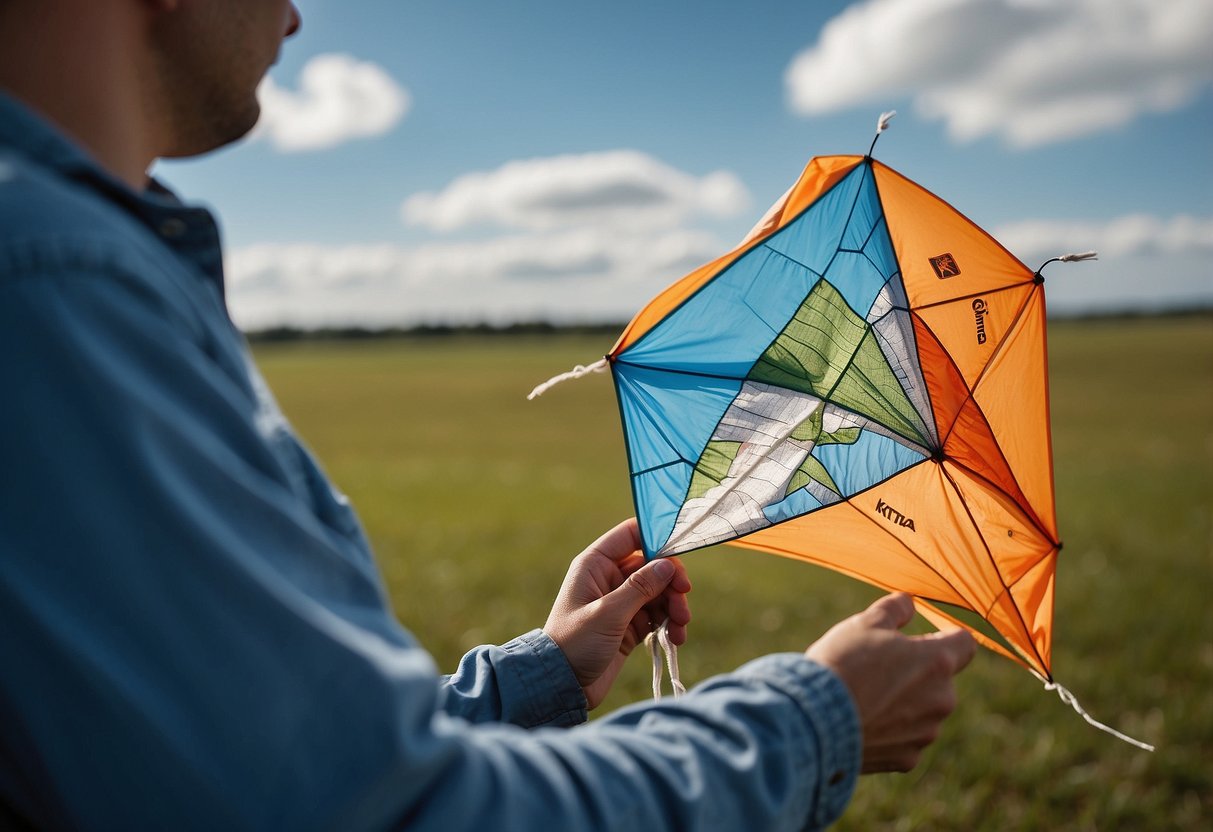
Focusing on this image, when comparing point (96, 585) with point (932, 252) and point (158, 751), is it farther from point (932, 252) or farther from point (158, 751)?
point (932, 252)

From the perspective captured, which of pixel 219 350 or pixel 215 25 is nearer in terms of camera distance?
pixel 219 350

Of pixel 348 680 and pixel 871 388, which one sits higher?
pixel 871 388

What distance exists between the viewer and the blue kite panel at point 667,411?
1.91 m

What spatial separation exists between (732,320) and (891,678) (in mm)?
943

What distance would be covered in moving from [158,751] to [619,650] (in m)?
1.20

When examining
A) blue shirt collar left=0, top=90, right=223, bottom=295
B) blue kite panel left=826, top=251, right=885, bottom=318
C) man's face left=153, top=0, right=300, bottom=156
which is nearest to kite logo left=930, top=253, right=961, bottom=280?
blue kite panel left=826, top=251, right=885, bottom=318

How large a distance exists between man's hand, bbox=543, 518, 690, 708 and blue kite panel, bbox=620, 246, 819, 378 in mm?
389

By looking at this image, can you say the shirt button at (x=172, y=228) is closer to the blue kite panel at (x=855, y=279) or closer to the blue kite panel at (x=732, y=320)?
the blue kite panel at (x=732, y=320)

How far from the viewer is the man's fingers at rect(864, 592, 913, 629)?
121 cm

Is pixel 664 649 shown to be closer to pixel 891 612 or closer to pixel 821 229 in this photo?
pixel 891 612

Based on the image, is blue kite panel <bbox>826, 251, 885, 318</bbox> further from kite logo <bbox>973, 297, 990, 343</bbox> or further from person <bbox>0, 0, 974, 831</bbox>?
person <bbox>0, 0, 974, 831</bbox>

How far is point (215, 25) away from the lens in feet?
3.36

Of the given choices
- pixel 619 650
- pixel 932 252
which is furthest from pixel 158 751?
pixel 932 252

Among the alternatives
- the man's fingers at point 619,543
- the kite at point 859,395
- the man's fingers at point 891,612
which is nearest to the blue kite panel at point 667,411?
the kite at point 859,395
